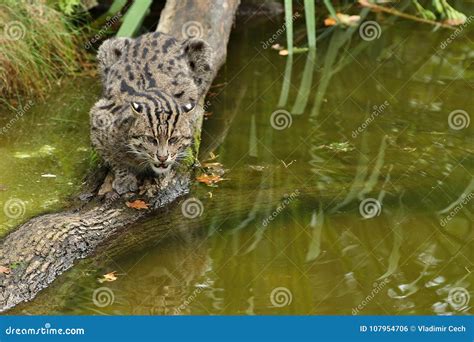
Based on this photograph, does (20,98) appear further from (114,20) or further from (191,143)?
(191,143)

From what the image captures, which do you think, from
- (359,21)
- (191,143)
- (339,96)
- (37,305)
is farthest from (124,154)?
(359,21)

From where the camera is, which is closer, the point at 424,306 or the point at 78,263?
the point at 424,306

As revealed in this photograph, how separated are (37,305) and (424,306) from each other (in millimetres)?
2622

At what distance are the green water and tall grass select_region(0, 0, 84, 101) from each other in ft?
0.95

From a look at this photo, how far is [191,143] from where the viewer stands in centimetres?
823

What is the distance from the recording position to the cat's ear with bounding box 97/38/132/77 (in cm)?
880

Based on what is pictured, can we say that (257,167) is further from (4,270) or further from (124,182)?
(4,270)
